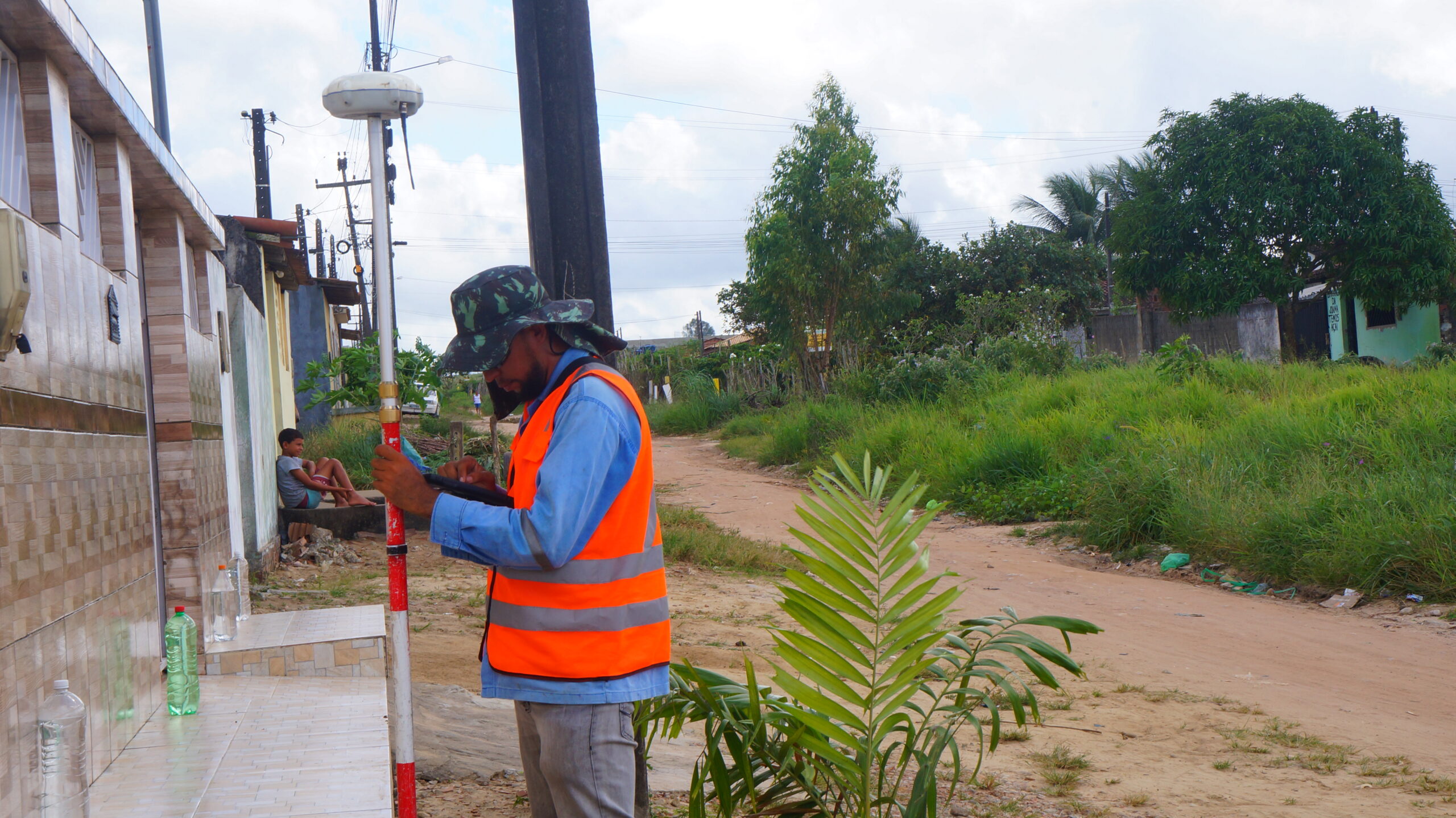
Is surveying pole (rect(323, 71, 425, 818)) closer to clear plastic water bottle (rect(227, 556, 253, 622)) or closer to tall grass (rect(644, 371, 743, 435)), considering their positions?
clear plastic water bottle (rect(227, 556, 253, 622))

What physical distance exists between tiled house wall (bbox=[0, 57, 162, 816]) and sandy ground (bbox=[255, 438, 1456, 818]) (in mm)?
1081

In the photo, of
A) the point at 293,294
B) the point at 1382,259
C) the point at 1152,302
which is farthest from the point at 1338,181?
the point at 293,294

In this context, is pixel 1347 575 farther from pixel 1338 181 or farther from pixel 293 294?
pixel 293 294

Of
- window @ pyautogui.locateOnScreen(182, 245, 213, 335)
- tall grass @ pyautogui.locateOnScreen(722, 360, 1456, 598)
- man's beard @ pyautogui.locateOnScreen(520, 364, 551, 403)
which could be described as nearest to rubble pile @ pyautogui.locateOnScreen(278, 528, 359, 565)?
window @ pyautogui.locateOnScreen(182, 245, 213, 335)

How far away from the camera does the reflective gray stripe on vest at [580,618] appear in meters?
2.11

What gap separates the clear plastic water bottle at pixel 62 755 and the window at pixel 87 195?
1.36 metres

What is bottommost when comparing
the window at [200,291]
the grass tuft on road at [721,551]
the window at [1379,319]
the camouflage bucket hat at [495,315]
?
the grass tuft on road at [721,551]

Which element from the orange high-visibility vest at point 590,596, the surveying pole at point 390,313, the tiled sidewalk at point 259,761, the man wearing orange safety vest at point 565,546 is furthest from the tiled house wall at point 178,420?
the orange high-visibility vest at point 590,596

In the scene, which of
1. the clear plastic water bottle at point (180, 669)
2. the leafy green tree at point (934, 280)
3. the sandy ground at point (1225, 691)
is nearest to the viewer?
the clear plastic water bottle at point (180, 669)

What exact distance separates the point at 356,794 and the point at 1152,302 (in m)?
29.1

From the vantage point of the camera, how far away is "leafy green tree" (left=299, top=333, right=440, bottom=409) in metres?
13.1

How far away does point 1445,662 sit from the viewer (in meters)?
5.90

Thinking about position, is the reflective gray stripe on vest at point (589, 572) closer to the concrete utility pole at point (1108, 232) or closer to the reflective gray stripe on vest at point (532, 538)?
the reflective gray stripe on vest at point (532, 538)

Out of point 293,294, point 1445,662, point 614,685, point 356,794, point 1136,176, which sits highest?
point 1136,176
